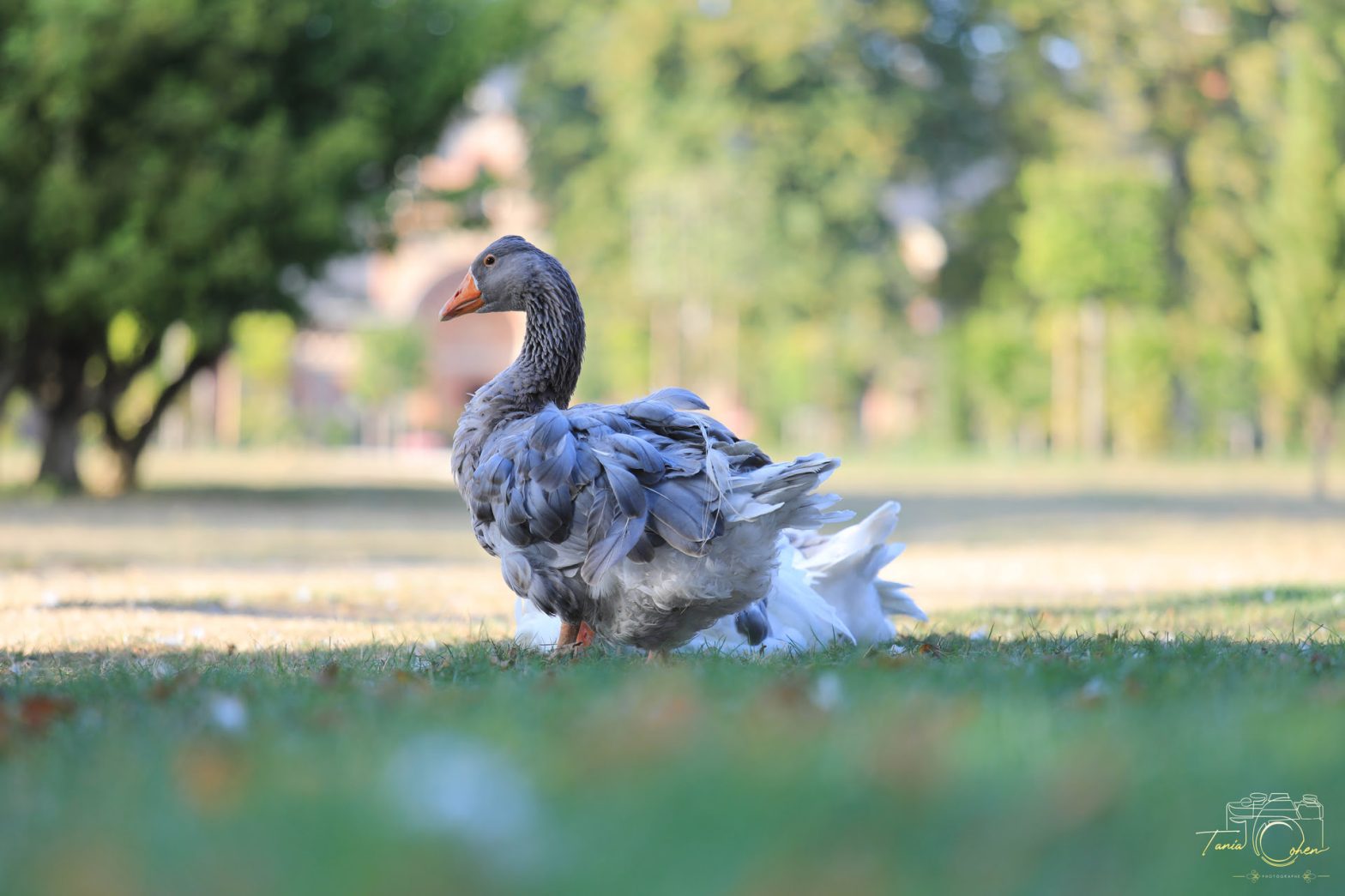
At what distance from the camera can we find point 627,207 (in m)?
42.1

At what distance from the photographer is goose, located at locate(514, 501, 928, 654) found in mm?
5328

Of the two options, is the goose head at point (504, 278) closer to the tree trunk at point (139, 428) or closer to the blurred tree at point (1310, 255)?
the tree trunk at point (139, 428)

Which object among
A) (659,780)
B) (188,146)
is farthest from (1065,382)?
(659,780)

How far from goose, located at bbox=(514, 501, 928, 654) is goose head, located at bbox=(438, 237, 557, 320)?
1.16 meters

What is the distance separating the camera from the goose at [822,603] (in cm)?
533

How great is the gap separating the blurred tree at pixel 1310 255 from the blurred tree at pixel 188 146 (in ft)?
39.9

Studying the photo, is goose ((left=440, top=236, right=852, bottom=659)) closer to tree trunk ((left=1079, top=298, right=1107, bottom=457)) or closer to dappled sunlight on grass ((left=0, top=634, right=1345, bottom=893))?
dappled sunlight on grass ((left=0, top=634, right=1345, bottom=893))

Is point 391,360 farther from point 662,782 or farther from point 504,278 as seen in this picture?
point 662,782


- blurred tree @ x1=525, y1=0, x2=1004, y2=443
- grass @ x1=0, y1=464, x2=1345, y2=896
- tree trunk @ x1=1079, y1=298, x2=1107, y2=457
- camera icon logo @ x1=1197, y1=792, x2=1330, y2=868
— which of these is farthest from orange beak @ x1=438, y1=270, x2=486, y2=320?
blurred tree @ x1=525, y1=0, x2=1004, y2=443

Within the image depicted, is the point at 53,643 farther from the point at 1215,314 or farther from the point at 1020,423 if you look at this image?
the point at 1215,314

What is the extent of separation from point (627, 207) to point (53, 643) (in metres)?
37.3

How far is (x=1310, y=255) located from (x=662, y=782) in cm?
2178

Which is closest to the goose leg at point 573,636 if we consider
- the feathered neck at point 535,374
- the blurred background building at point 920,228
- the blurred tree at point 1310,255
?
the feathered neck at point 535,374


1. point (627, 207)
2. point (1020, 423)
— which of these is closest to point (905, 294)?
point (1020, 423)
